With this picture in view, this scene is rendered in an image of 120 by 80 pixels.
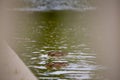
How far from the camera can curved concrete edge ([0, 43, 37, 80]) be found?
0.33 metres

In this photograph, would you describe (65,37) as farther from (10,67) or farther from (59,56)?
(10,67)

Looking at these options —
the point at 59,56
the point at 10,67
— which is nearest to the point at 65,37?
the point at 59,56

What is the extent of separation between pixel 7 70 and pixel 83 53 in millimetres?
321

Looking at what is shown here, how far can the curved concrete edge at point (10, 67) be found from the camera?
33 cm

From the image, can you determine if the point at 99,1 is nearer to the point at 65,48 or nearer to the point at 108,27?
the point at 108,27

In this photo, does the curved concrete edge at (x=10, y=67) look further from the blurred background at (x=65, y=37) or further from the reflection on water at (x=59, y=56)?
the reflection on water at (x=59, y=56)

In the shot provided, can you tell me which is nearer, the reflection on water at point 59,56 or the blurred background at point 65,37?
the blurred background at point 65,37

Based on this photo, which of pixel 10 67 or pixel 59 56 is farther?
pixel 59 56

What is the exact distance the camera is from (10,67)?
33cm

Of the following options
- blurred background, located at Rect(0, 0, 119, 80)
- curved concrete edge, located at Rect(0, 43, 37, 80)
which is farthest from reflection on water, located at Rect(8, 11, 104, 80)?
curved concrete edge, located at Rect(0, 43, 37, 80)

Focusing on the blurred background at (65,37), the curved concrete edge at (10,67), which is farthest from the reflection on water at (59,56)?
the curved concrete edge at (10,67)

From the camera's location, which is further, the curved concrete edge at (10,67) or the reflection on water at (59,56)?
the reflection on water at (59,56)

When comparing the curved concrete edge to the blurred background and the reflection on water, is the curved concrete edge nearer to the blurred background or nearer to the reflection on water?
the blurred background

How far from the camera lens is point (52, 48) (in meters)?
0.60
